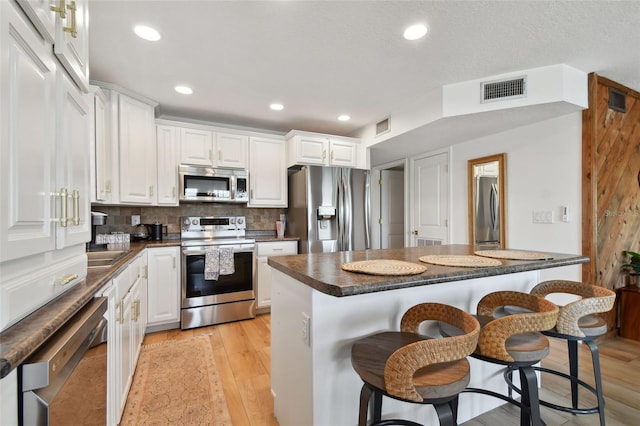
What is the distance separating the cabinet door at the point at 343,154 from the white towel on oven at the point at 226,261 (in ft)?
5.80

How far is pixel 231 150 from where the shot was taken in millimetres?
3572

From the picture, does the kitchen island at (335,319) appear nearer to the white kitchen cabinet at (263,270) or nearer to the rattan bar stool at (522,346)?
the rattan bar stool at (522,346)

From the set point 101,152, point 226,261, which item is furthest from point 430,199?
point 101,152

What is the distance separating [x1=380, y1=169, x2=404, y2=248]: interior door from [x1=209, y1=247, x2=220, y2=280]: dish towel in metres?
2.86

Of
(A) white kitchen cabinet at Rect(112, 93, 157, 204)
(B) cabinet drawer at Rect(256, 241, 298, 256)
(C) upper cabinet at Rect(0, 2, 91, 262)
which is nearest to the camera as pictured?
(C) upper cabinet at Rect(0, 2, 91, 262)

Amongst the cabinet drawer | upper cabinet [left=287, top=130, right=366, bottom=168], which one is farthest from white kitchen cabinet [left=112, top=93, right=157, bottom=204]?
upper cabinet [left=287, top=130, right=366, bottom=168]

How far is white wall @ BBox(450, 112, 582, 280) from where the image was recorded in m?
2.67

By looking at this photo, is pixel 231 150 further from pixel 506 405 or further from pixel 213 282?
pixel 506 405

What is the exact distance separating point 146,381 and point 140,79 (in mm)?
2522

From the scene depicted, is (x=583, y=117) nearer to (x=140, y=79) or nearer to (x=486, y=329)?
(x=486, y=329)

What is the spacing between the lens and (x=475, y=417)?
168cm

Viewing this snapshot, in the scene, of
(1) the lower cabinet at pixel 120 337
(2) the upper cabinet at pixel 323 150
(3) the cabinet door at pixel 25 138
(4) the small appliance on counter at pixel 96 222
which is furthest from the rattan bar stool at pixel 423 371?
(2) the upper cabinet at pixel 323 150

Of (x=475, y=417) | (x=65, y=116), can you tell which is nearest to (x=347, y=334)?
(x=475, y=417)

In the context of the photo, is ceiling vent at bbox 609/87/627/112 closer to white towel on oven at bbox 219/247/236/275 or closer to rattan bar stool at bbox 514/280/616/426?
rattan bar stool at bbox 514/280/616/426
